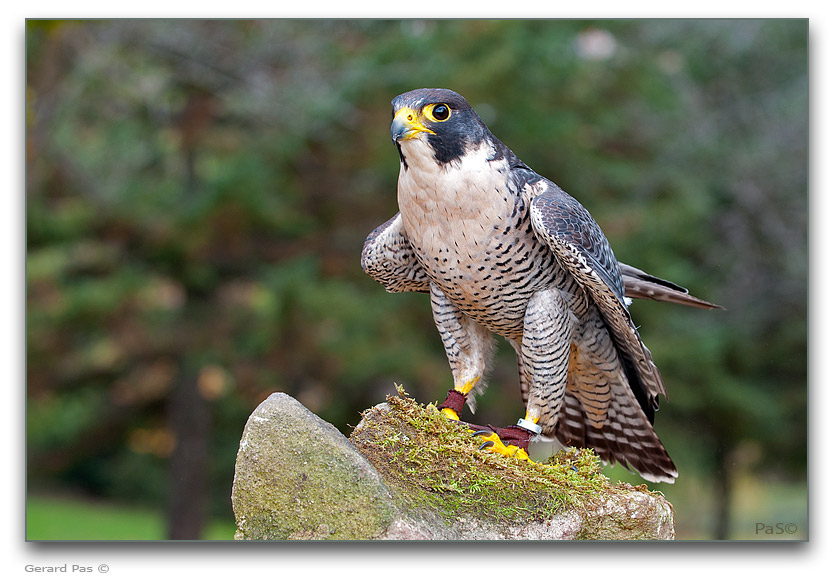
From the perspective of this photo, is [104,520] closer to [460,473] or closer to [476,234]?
[460,473]

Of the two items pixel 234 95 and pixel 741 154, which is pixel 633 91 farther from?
pixel 234 95

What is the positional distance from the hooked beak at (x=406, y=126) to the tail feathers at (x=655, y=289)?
1193mm

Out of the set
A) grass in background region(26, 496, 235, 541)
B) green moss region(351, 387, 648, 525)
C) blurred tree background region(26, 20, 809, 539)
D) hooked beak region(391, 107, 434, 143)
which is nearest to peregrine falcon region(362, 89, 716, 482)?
hooked beak region(391, 107, 434, 143)

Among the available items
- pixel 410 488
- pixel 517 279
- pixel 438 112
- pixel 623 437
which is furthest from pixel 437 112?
pixel 623 437

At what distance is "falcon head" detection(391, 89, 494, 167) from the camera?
102 inches

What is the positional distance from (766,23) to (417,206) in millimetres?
5732

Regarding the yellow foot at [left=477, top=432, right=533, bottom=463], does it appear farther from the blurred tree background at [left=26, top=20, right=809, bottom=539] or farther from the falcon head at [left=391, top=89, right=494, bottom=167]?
the blurred tree background at [left=26, top=20, right=809, bottom=539]

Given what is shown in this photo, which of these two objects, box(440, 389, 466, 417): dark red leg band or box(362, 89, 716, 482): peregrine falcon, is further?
box(440, 389, 466, 417): dark red leg band

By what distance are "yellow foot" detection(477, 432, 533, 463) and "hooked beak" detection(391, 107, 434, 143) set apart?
1148 millimetres

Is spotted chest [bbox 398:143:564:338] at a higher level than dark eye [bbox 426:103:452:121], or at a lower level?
lower

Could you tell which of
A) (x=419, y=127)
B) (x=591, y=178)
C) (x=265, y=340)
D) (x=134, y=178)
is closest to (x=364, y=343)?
(x=265, y=340)

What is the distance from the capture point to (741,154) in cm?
812

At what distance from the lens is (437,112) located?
2.62 metres

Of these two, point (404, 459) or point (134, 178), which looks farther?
point (134, 178)
